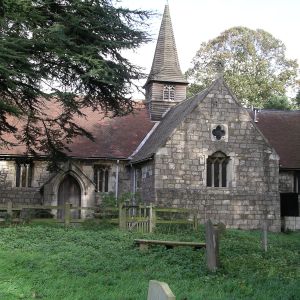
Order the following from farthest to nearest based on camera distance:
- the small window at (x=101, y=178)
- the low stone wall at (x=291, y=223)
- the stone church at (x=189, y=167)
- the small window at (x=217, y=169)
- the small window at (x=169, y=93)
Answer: the small window at (x=169, y=93) → the small window at (x=101, y=178) → the low stone wall at (x=291, y=223) → the small window at (x=217, y=169) → the stone church at (x=189, y=167)

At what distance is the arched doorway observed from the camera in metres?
23.2

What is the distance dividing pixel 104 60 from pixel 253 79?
27.0 meters

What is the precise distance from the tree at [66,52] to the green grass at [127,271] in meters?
4.33

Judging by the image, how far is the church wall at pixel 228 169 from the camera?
20.4 meters

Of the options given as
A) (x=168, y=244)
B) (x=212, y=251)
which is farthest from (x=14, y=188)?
(x=212, y=251)

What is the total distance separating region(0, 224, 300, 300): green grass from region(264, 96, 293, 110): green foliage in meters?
26.2

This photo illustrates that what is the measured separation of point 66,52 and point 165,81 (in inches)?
549

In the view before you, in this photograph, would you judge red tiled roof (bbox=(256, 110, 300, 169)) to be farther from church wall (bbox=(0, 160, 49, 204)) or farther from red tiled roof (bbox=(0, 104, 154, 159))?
church wall (bbox=(0, 160, 49, 204))

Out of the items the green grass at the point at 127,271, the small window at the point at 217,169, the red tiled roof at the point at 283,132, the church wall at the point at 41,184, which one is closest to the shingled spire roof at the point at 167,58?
the red tiled roof at the point at 283,132

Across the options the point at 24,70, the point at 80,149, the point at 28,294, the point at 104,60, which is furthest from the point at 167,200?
the point at 28,294

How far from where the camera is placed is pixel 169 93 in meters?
27.5

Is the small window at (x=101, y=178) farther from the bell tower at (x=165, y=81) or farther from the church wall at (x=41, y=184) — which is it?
the bell tower at (x=165, y=81)

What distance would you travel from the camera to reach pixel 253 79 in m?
39.8

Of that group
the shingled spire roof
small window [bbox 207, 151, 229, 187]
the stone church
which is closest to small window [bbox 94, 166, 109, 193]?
the stone church
